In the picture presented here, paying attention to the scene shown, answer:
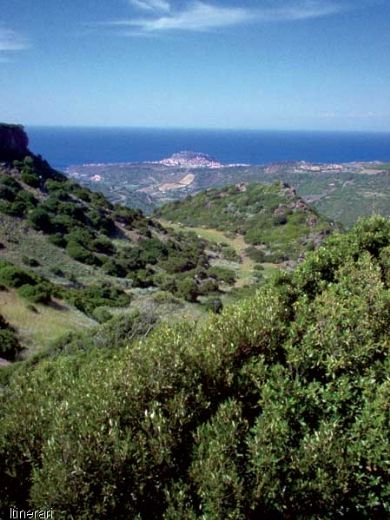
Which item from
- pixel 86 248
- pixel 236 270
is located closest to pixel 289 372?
pixel 86 248

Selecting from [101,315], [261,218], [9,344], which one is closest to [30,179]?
[101,315]

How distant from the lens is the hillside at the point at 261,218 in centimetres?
6197

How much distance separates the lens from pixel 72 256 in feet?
127

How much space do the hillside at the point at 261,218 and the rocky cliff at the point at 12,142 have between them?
30833 mm

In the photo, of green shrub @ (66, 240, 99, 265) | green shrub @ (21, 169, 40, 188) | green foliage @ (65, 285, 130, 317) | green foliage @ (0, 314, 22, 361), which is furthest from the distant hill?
green foliage @ (0, 314, 22, 361)

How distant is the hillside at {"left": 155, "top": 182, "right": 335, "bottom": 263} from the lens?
6197 cm

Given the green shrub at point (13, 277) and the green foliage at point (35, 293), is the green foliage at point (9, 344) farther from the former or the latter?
the green shrub at point (13, 277)

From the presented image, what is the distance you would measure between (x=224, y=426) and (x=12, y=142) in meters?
57.5

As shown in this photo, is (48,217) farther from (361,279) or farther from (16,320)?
(361,279)

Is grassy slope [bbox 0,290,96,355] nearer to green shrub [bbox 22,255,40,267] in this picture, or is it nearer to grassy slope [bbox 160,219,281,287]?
green shrub [bbox 22,255,40,267]

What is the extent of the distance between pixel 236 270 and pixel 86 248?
56.9 feet

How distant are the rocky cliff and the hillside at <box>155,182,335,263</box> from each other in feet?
101

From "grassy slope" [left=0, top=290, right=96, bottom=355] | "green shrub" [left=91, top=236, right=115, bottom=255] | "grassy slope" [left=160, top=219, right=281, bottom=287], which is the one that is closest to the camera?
"grassy slope" [left=0, top=290, right=96, bottom=355]

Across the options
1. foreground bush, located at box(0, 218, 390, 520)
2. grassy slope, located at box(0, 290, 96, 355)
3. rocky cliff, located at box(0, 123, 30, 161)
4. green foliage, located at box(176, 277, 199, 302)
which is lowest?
green foliage, located at box(176, 277, 199, 302)
